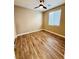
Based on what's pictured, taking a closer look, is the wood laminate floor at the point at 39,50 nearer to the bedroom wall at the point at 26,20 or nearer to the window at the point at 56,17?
the bedroom wall at the point at 26,20

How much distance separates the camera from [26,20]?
784 cm

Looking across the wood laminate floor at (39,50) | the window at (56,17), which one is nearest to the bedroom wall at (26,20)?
the window at (56,17)

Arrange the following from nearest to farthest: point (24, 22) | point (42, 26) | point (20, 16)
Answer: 1. point (20, 16)
2. point (24, 22)
3. point (42, 26)

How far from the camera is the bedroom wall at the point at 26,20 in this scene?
662cm

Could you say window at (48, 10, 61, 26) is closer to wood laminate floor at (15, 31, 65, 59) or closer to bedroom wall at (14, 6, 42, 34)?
bedroom wall at (14, 6, 42, 34)

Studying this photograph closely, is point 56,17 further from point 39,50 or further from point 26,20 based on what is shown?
point 39,50

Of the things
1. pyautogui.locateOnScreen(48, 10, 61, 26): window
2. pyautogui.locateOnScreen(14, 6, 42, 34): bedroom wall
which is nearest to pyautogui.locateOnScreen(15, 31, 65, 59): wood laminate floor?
pyautogui.locateOnScreen(14, 6, 42, 34): bedroom wall

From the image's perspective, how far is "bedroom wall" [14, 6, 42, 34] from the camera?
6617 mm
